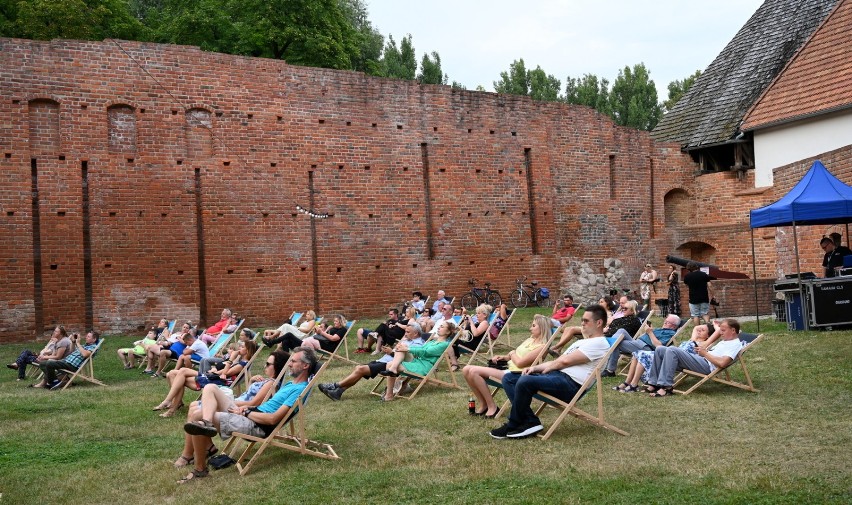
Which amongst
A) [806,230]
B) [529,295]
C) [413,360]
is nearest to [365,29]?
[529,295]

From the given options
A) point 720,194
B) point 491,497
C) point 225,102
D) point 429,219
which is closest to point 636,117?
point 720,194

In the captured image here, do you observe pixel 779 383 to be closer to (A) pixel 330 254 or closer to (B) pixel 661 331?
(B) pixel 661 331

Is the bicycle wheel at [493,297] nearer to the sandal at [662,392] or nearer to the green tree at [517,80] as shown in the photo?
the sandal at [662,392]

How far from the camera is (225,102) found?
19250 mm

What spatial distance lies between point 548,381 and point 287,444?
215 cm

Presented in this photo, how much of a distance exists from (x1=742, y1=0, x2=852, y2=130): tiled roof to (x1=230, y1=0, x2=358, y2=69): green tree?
1328 centimetres

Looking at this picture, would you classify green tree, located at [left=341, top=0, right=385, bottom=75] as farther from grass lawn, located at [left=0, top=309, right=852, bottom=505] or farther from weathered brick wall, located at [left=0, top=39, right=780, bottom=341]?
grass lawn, located at [left=0, top=309, right=852, bottom=505]

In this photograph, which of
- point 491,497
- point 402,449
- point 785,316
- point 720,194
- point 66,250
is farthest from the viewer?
point 720,194

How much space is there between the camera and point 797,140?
2172 cm

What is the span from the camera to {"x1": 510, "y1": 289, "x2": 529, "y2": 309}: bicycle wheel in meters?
22.2

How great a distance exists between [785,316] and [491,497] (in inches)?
401

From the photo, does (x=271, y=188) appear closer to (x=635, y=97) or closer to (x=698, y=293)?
(x=698, y=293)

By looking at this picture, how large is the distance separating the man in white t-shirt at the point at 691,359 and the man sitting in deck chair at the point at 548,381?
5.00 feet

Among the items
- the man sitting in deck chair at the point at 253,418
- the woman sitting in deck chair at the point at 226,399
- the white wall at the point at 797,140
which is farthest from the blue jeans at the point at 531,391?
the white wall at the point at 797,140
